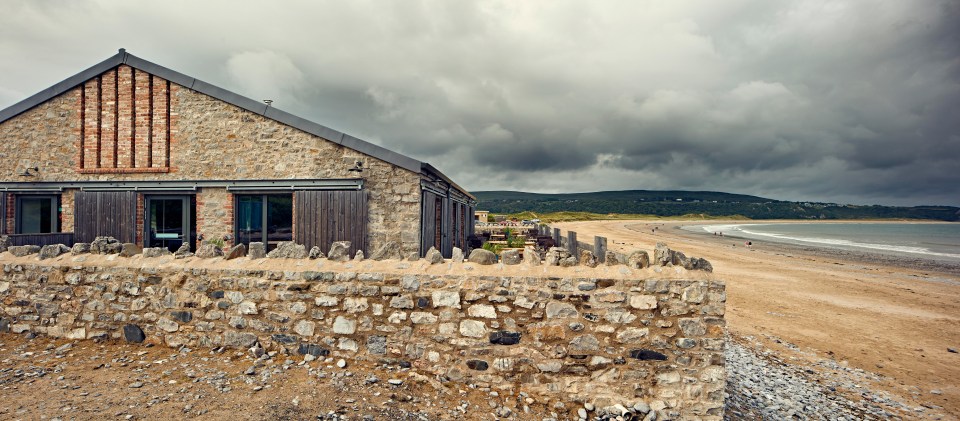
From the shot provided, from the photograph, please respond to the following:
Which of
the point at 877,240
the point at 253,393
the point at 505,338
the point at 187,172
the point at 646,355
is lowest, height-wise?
the point at 877,240

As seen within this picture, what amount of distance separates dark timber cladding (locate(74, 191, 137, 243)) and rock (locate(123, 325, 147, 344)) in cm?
710

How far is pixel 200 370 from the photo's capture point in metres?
4.32

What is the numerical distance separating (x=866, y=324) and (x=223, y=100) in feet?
56.6

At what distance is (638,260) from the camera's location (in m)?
4.28

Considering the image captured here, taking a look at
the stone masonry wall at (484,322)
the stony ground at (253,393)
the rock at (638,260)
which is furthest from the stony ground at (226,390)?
the rock at (638,260)

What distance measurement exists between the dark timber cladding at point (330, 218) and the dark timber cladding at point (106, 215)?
4786mm

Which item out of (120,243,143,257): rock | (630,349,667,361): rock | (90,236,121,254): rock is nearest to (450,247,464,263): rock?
(630,349,667,361): rock

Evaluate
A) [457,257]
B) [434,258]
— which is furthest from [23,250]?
[457,257]

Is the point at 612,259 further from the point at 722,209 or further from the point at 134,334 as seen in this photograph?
the point at 722,209

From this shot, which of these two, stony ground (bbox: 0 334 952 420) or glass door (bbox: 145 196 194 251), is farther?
glass door (bbox: 145 196 194 251)

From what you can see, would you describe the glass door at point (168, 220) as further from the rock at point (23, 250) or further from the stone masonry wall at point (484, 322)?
the stone masonry wall at point (484, 322)

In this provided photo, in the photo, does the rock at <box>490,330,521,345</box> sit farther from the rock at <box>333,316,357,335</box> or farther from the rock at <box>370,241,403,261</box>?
the rock at <box>333,316,357,335</box>

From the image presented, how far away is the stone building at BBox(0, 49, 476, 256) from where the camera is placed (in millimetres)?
9430

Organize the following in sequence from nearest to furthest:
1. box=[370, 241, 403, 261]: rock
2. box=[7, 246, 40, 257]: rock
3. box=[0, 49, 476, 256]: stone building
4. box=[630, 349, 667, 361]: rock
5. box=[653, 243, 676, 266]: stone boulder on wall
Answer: box=[630, 349, 667, 361]: rock → box=[653, 243, 676, 266]: stone boulder on wall → box=[370, 241, 403, 261]: rock → box=[7, 246, 40, 257]: rock → box=[0, 49, 476, 256]: stone building
